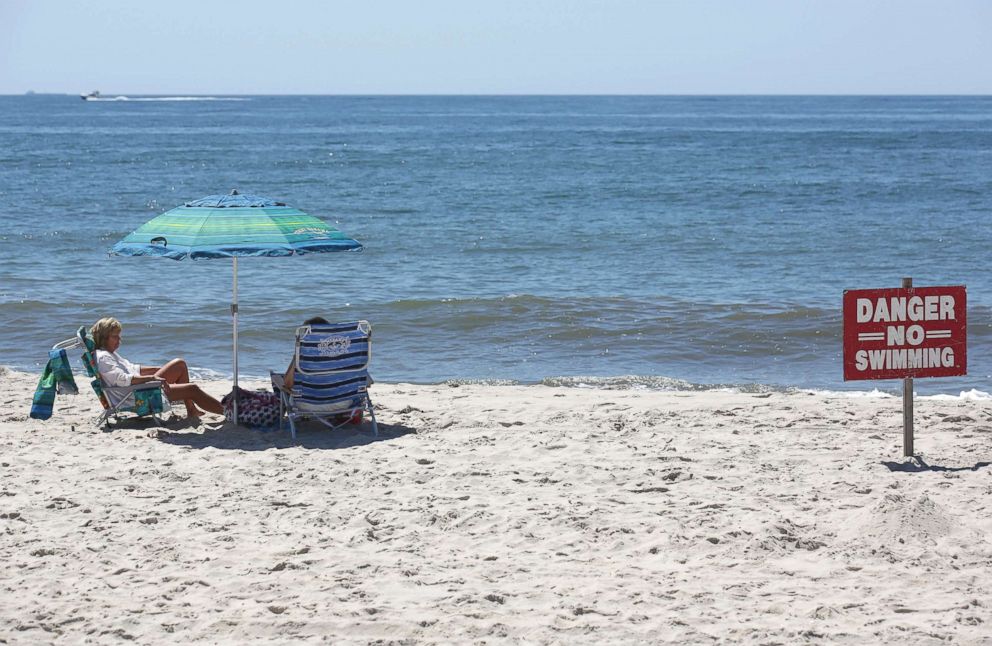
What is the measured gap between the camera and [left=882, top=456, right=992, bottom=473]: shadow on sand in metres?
6.73

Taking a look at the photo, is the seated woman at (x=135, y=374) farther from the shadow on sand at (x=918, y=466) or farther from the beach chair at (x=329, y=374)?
the shadow on sand at (x=918, y=466)

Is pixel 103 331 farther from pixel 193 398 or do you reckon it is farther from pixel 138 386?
pixel 193 398

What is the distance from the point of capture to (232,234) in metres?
7.57

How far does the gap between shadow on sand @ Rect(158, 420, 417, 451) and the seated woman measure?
0.53ft

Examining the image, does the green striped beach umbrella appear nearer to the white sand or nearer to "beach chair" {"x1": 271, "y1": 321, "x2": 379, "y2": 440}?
"beach chair" {"x1": 271, "y1": 321, "x2": 379, "y2": 440}

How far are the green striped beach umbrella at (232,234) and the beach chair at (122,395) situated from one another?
0.80 m

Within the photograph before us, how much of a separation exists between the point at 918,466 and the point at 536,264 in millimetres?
12321

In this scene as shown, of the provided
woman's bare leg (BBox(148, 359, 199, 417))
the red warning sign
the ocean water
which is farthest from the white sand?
the ocean water

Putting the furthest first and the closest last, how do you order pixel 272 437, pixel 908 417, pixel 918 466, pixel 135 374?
1. pixel 135 374
2. pixel 272 437
3. pixel 908 417
4. pixel 918 466

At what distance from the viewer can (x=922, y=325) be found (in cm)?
694

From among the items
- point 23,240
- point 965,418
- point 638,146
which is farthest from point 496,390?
point 638,146

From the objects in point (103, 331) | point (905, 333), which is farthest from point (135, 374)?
point (905, 333)

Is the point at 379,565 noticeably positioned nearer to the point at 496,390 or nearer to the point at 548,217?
the point at 496,390

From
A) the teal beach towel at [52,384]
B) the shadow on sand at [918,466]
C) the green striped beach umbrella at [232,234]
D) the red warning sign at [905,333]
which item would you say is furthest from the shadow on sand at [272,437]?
the shadow on sand at [918,466]
